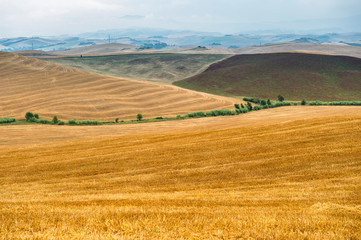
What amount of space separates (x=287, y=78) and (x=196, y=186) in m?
105

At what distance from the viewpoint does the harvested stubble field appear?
7.80 metres

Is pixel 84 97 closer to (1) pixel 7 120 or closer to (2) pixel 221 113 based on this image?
(1) pixel 7 120

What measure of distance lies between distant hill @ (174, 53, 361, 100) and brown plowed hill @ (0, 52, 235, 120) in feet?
76.5

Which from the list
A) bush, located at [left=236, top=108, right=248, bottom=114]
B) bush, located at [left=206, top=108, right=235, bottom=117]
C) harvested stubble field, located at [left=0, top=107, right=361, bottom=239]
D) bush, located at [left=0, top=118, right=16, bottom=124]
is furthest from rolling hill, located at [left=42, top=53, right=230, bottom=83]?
harvested stubble field, located at [left=0, top=107, right=361, bottom=239]

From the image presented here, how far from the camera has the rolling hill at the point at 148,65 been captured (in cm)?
14262

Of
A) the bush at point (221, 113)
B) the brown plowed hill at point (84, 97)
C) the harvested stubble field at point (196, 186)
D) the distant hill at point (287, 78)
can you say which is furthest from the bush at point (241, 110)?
the harvested stubble field at point (196, 186)

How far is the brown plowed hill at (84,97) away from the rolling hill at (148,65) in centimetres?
4068

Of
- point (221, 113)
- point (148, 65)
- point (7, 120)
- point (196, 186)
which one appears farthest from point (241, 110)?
point (148, 65)

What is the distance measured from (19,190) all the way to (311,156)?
16219 mm

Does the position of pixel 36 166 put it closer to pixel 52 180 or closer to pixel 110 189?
pixel 52 180

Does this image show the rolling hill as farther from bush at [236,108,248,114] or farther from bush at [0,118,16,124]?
bush at [0,118,16,124]

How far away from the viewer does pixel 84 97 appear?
253 feet

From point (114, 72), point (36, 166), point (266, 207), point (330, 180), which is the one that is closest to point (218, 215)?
point (266, 207)

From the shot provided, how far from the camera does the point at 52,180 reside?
61.0 ft
